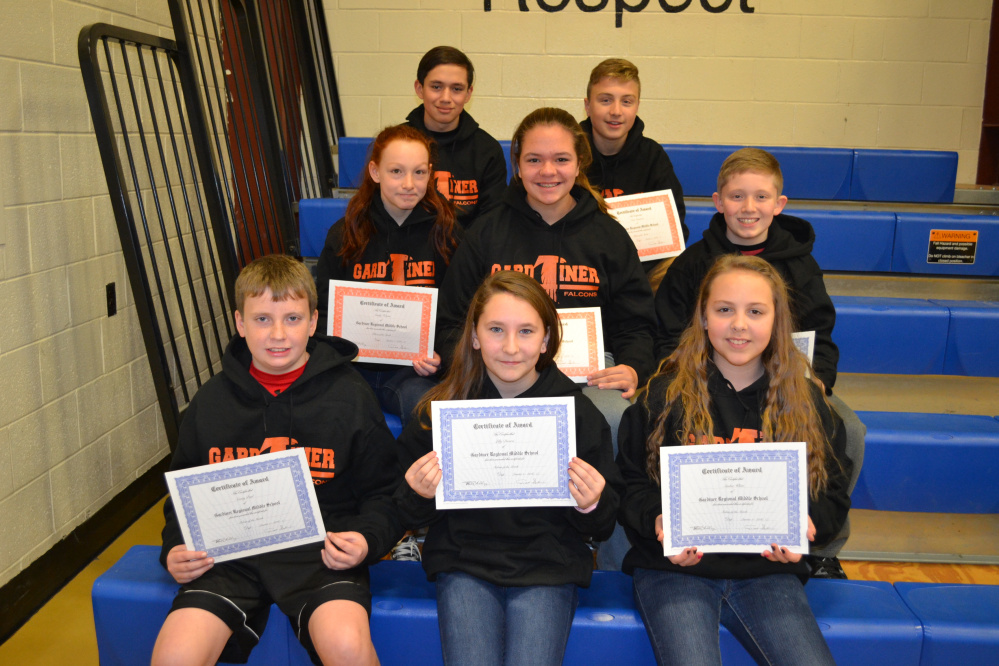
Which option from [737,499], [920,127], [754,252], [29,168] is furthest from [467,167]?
[920,127]

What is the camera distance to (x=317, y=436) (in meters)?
1.63

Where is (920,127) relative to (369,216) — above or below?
above

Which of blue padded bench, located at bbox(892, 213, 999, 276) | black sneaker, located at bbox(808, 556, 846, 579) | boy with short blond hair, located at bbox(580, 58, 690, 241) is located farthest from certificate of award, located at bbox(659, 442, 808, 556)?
blue padded bench, located at bbox(892, 213, 999, 276)

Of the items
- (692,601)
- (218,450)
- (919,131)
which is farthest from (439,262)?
(919,131)

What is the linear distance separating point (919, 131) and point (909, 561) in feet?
8.40

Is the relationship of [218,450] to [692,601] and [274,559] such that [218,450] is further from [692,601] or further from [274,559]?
[692,601]

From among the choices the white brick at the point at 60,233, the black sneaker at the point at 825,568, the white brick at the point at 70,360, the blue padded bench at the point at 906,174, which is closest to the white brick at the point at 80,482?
the white brick at the point at 70,360

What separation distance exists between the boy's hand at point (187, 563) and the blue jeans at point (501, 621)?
46 cm

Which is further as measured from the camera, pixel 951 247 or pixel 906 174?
pixel 906 174

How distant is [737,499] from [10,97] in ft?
6.74

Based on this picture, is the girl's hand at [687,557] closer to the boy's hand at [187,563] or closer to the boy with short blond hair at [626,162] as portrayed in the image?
the boy's hand at [187,563]

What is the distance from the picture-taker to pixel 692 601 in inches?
60.2

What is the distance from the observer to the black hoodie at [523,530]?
5.11 ft

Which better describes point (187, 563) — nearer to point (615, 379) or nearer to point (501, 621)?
point (501, 621)
